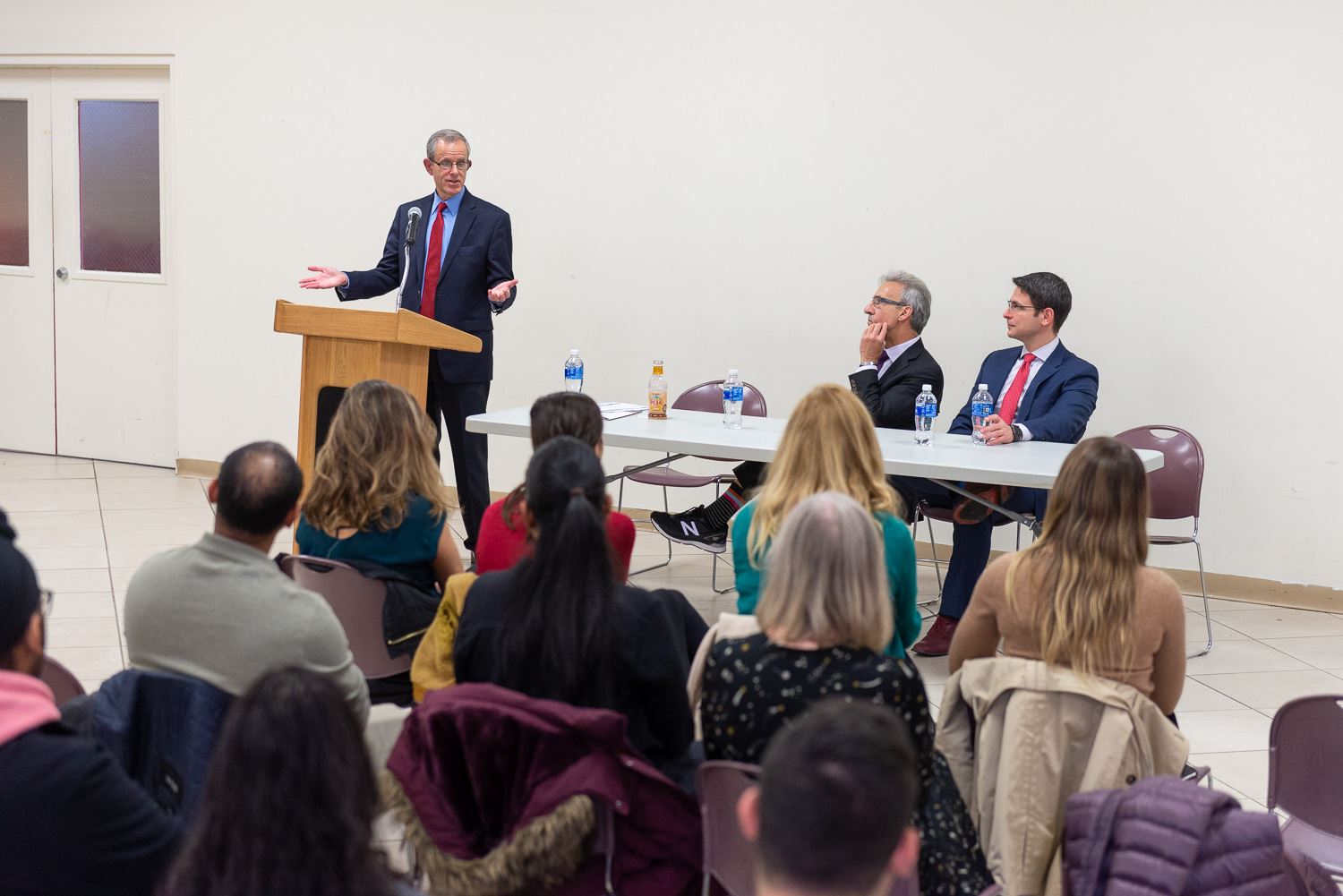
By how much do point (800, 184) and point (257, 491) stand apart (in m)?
4.26

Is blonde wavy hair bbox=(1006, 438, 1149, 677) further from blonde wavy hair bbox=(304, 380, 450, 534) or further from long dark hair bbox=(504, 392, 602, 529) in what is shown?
blonde wavy hair bbox=(304, 380, 450, 534)

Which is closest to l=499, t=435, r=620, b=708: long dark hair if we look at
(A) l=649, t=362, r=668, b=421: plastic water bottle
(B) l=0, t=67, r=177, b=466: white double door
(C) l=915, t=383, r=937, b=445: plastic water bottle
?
(C) l=915, t=383, r=937, b=445: plastic water bottle

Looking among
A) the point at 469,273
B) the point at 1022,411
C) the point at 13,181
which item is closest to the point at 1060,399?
the point at 1022,411

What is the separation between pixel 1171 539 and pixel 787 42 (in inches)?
113

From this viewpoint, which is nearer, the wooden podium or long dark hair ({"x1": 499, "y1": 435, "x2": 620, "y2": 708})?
long dark hair ({"x1": 499, "y1": 435, "x2": 620, "y2": 708})

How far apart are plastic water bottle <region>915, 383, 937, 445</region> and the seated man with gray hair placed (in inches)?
16.5

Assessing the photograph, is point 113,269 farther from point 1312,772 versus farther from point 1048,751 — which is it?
point 1312,772

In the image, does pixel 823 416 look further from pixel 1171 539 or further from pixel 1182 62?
pixel 1182 62

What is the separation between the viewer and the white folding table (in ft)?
13.5

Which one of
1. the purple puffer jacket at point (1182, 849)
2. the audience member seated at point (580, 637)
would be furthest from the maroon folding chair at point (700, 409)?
the purple puffer jacket at point (1182, 849)

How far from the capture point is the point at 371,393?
3203 millimetres

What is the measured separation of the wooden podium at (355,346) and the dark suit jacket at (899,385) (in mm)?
1529

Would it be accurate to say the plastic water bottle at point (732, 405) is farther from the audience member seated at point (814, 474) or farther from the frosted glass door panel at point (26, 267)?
the frosted glass door panel at point (26, 267)

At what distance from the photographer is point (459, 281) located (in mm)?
5617
